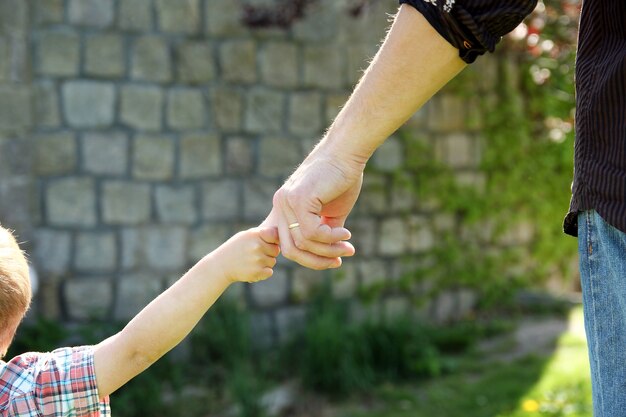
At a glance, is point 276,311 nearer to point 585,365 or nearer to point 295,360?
point 295,360

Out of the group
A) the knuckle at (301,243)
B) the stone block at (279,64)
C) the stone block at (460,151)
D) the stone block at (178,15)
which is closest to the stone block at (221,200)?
the stone block at (279,64)

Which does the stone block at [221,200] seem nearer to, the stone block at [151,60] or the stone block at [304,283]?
the stone block at [304,283]

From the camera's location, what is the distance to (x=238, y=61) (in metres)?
5.82

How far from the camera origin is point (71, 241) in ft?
17.9

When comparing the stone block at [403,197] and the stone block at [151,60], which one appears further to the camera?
the stone block at [403,197]

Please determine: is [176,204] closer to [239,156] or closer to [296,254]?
[239,156]

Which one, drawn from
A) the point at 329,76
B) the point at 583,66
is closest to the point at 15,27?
the point at 329,76

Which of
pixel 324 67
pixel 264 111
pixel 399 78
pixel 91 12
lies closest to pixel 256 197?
pixel 264 111

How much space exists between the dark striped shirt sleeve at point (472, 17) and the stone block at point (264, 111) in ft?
13.8

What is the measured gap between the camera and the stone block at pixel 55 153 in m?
5.34

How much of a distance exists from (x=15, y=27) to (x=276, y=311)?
7.55 feet

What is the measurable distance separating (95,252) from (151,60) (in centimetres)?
116

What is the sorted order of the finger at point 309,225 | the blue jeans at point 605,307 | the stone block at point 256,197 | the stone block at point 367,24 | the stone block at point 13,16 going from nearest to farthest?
the blue jeans at point 605,307, the finger at point 309,225, the stone block at point 13,16, the stone block at point 256,197, the stone block at point 367,24

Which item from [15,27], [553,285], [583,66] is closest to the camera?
[583,66]
